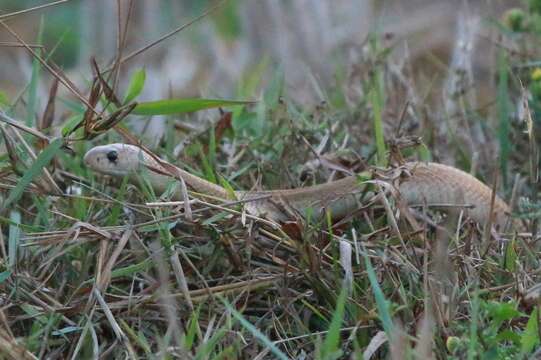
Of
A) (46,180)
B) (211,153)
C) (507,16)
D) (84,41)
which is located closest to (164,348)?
(46,180)

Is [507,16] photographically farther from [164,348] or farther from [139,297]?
[164,348]


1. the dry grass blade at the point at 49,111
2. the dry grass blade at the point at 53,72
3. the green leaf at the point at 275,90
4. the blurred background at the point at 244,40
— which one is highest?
the dry grass blade at the point at 53,72

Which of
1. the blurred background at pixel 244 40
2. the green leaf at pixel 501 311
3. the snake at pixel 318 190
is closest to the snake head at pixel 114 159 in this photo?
the snake at pixel 318 190

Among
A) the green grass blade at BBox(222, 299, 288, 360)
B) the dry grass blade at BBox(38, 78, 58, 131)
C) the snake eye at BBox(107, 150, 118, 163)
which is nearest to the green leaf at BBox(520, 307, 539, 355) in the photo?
the green grass blade at BBox(222, 299, 288, 360)

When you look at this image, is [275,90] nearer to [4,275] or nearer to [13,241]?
[13,241]

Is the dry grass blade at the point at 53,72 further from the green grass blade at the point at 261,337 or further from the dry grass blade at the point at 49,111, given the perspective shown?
the green grass blade at the point at 261,337

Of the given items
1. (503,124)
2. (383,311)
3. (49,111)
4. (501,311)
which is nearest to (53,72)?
(49,111)

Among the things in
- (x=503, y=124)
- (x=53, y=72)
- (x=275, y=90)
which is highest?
(x=53, y=72)
